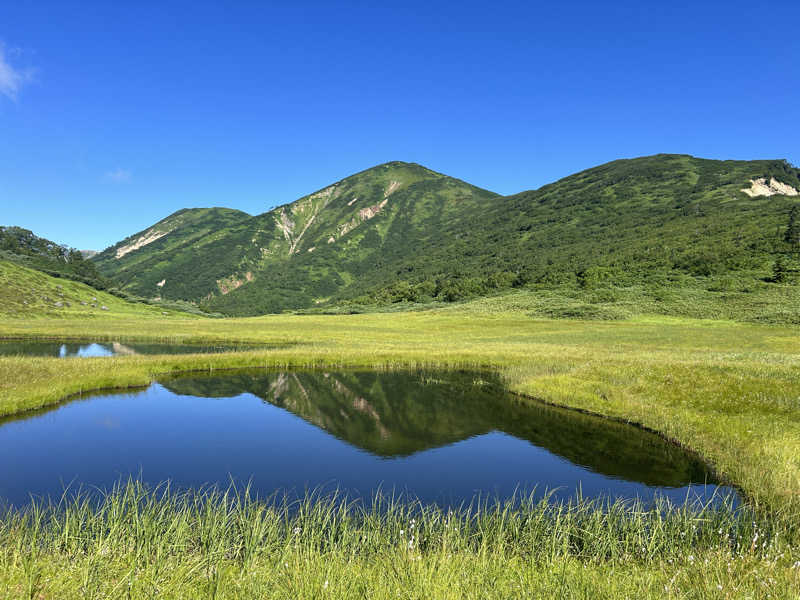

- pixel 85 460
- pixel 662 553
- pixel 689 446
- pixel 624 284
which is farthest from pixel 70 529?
pixel 624 284

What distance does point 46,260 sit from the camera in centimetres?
18112

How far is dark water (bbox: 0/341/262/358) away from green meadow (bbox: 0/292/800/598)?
13342 mm

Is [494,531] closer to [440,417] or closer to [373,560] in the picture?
[373,560]

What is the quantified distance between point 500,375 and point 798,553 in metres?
33.2

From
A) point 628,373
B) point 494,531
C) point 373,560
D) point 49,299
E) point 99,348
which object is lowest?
point 99,348

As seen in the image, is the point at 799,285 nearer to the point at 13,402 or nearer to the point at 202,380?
the point at 202,380

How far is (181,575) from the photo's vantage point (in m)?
7.29

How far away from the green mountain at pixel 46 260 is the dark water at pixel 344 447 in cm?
17156

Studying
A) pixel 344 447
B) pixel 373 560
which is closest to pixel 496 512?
pixel 373 560

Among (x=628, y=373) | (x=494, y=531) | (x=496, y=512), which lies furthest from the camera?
(x=628, y=373)

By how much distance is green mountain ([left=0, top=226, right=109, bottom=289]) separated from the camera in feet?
546

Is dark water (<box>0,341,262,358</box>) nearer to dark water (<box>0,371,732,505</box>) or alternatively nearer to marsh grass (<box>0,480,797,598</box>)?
dark water (<box>0,371,732,505</box>)

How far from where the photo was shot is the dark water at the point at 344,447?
17.2 meters

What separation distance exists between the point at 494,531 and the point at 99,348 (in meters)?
64.9
